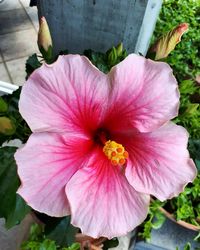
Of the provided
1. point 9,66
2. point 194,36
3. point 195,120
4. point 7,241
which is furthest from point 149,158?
point 9,66

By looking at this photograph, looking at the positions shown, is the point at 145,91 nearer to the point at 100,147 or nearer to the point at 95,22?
the point at 100,147

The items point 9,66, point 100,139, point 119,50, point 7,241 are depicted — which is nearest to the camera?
point 100,139

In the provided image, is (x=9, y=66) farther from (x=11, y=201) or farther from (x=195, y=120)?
(x=11, y=201)

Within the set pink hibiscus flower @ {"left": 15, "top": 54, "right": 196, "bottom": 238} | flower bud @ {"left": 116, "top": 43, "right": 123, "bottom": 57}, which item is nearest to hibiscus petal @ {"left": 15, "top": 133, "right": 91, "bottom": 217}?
pink hibiscus flower @ {"left": 15, "top": 54, "right": 196, "bottom": 238}

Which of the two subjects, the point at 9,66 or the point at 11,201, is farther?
the point at 9,66

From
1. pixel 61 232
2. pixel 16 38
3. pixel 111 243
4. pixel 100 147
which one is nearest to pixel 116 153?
pixel 100 147

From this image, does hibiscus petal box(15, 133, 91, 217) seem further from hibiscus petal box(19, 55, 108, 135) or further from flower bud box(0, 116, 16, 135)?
flower bud box(0, 116, 16, 135)

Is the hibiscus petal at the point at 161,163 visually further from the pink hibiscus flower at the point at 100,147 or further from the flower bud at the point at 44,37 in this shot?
the flower bud at the point at 44,37
